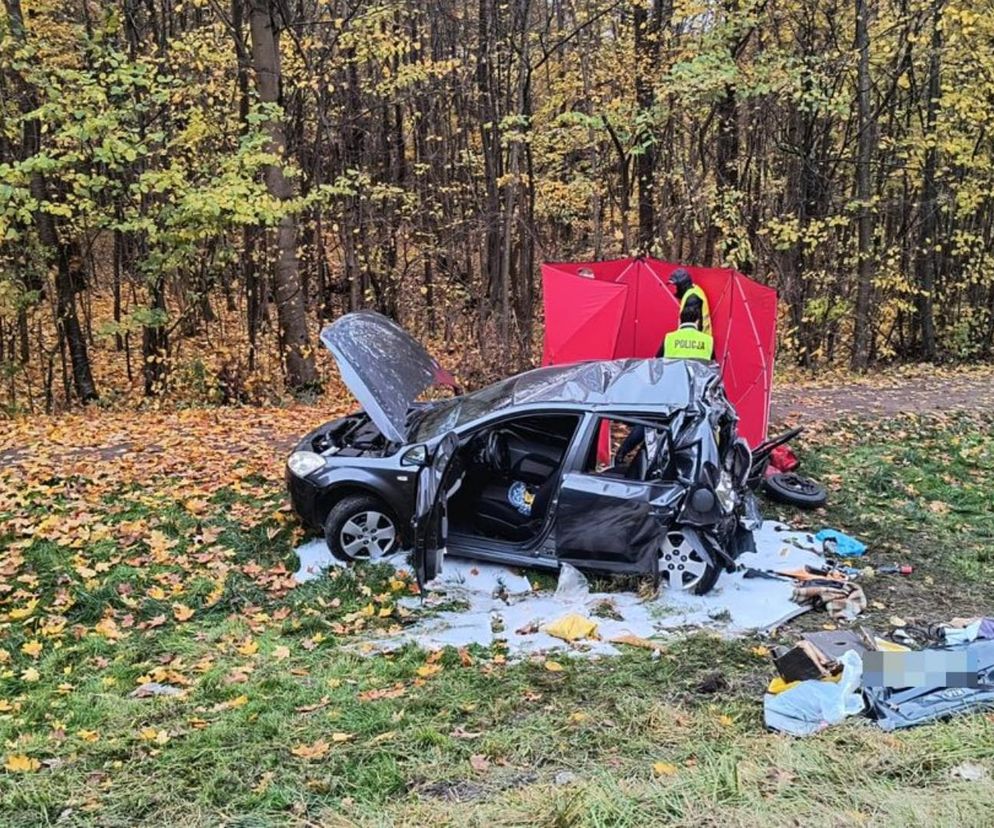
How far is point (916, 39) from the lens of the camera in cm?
1633

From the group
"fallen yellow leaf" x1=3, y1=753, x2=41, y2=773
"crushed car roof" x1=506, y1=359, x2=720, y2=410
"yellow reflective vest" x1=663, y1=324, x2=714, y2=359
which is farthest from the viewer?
"yellow reflective vest" x1=663, y1=324, x2=714, y2=359

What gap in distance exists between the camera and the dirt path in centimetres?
1166

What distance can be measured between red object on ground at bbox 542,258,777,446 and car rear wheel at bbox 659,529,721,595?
146 inches

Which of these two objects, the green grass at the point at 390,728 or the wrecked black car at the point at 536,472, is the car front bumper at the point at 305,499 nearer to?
the wrecked black car at the point at 536,472

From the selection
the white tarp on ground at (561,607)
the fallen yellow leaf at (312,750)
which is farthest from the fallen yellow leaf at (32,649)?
the fallen yellow leaf at (312,750)

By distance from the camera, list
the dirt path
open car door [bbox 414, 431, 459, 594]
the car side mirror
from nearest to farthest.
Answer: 1. open car door [bbox 414, 431, 459, 594]
2. the car side mirror
3. the dirt path

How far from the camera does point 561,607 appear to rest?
5.94m

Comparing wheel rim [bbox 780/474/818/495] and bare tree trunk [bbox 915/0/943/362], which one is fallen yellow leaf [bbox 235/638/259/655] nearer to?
wheel rim [bbox 780/474/818/495]

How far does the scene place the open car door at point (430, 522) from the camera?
5621 millimetres

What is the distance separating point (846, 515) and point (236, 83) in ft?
47.7

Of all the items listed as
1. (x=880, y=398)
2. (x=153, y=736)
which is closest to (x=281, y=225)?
(x=880, y=398)

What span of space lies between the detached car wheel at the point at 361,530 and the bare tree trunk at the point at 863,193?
14.0 m

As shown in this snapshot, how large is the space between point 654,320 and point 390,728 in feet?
22.1

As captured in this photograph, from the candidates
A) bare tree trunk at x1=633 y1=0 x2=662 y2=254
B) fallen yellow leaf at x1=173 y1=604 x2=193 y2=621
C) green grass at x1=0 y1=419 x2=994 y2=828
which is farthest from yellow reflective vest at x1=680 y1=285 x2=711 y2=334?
bare tree trunk at x1=633 y1=0 x2=662 y2=254
